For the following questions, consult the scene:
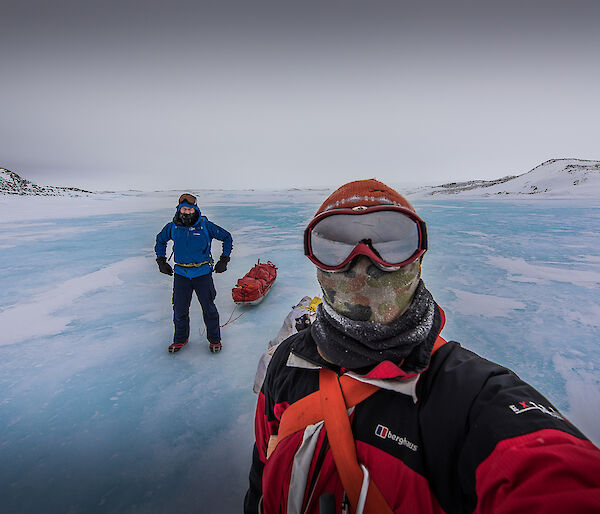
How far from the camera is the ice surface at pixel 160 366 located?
1798 millimetres

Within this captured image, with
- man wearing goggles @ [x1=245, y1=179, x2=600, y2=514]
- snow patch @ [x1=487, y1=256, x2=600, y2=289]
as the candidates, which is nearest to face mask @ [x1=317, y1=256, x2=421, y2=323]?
man wearing goggles @ [x1=245, y1=179, x2=600, y2=514]

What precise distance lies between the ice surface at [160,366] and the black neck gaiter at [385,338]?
5.06 ft

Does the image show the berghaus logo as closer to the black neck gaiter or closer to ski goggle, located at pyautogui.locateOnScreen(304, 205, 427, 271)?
the black neck gaiter

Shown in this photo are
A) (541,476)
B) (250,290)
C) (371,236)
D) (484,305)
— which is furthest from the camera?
(250,290)

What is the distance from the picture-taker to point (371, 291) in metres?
0.94

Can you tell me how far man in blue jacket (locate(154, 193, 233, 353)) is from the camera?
2896 millimetres

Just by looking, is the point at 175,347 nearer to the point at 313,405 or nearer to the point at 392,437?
the point at 313,405

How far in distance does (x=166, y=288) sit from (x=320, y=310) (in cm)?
478

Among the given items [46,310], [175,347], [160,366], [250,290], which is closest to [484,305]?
[250,290]

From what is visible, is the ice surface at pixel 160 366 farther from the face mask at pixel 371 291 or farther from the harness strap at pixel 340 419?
the face mask at pixel 371 291

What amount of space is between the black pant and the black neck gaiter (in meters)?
2.35

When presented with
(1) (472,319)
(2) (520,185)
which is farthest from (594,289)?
(2) (520,185)

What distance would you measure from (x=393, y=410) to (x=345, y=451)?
0.18 metres

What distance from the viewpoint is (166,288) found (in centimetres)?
505
